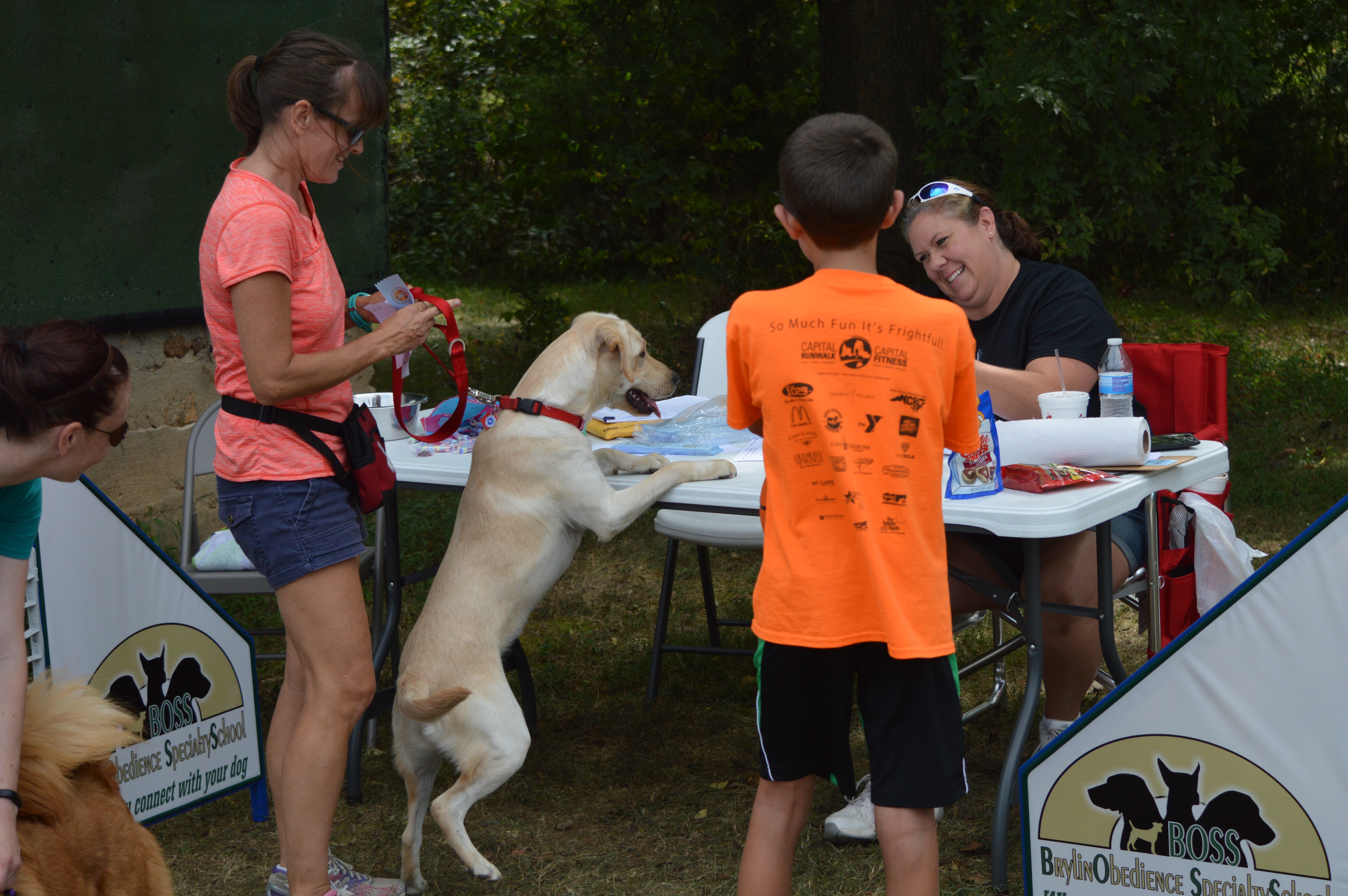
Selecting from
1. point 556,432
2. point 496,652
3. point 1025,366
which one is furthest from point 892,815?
point 1025,366

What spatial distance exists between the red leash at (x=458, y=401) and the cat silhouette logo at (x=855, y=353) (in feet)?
3.52

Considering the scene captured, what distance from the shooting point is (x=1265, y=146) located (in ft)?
42.7

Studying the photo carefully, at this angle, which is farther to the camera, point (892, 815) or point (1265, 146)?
point (1265, 146)

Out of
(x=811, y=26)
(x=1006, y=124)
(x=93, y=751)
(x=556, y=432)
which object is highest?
(x=811, y=26)

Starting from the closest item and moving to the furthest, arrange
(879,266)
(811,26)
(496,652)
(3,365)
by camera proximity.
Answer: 1. (3,365)
2. (496,652)
3. (879,266)
4. (811,26)

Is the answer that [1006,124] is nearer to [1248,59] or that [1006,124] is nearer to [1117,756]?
[1248,59]

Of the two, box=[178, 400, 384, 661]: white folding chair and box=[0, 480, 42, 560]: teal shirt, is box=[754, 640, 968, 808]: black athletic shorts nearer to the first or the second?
box=[0, 480, 42, 560]: teal shirt

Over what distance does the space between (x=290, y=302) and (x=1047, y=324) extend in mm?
2098

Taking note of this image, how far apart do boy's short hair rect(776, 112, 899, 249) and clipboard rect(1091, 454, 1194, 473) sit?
1.12 meters

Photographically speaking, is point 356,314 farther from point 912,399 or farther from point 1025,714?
point 1025,714

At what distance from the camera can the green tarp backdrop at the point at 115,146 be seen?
16.4 feet

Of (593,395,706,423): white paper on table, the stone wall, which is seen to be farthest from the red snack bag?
the stone wall

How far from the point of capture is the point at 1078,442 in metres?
2.83

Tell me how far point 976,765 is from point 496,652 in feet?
5.09
